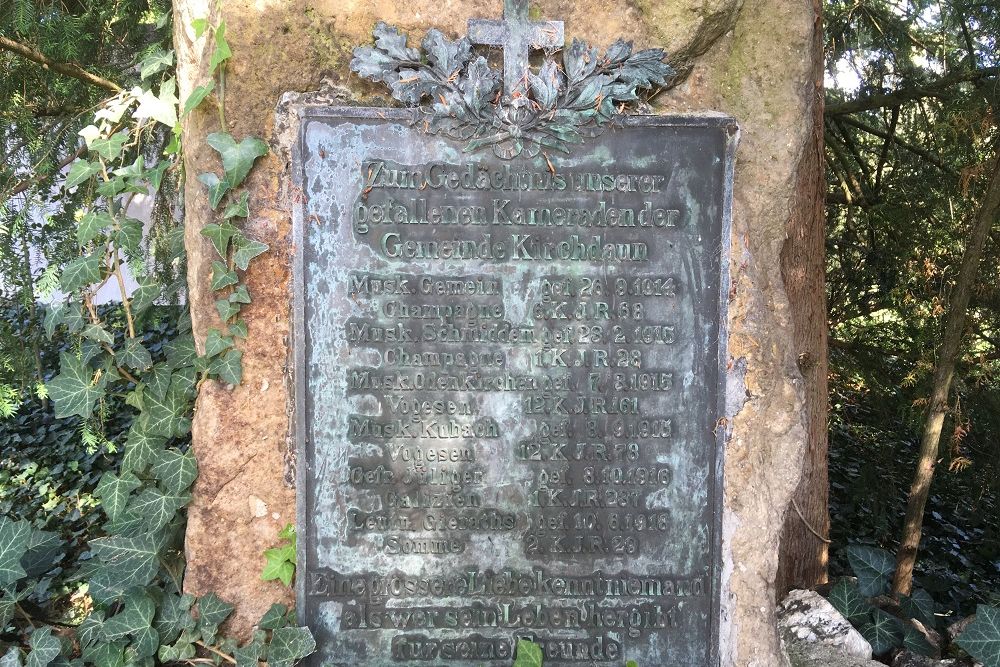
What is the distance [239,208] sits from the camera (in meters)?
2.36

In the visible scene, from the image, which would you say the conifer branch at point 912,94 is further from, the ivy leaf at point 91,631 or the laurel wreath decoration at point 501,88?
the ivy leaf at point 91,631

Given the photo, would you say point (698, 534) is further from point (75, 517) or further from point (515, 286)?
point (75, 517)

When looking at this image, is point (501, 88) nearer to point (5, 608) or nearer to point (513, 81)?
point (513, 81)

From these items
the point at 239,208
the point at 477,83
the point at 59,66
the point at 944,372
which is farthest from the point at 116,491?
the point at 944,372

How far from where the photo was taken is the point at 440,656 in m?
2.46

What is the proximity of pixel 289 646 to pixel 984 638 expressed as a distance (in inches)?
94.8

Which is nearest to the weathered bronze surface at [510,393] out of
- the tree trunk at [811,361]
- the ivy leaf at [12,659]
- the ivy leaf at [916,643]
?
the ivy leaf at [12,659]

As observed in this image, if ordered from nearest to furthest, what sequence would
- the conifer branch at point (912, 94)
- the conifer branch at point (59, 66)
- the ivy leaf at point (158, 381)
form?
the ivy leaf at point (158, 381), the conifer branch at point (59, 66), the conifer branch at point (912, 94)

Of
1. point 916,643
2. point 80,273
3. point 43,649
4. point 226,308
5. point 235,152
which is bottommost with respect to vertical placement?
point 916,643

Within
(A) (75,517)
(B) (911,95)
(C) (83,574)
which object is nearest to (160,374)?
(C) (83,574)

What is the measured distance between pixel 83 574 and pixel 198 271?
1245mm

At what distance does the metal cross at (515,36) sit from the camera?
239 centimetres

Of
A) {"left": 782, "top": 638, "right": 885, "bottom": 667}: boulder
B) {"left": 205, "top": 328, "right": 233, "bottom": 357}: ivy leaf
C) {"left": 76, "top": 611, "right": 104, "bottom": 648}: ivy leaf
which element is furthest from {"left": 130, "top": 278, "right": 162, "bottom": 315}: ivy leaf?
{"left": 782, "top": 638, "right": 885, "bottom": 667}: boulder

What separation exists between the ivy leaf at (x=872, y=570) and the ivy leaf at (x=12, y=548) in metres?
3.25
